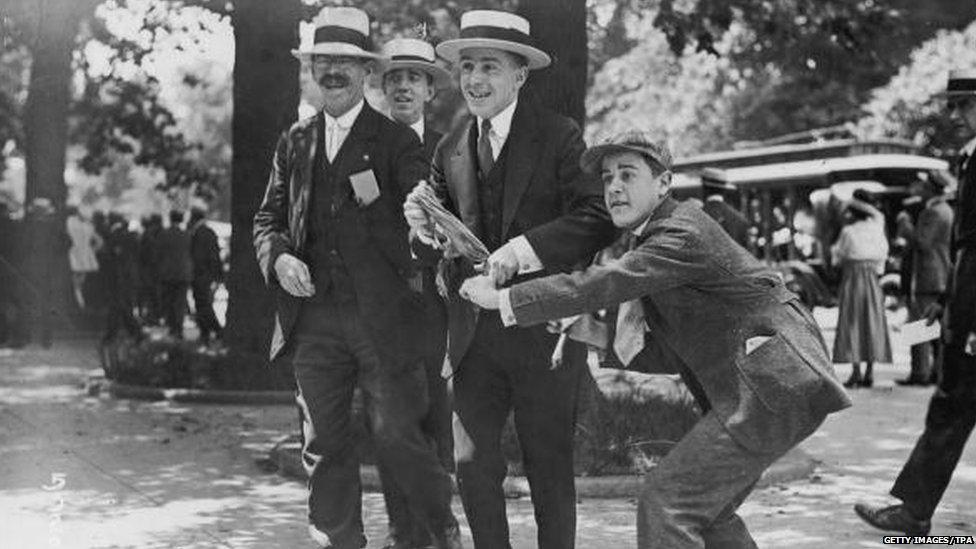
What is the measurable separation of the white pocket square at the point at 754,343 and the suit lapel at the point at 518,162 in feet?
3.70

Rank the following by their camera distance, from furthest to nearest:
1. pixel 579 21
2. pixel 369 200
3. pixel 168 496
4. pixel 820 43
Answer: pixel 820 43
pixel 579 21
pixel 168 496
pixel 369 200

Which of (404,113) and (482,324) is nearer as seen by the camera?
(482,324)

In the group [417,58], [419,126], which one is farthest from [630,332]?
[419,126]

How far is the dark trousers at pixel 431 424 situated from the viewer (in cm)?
662

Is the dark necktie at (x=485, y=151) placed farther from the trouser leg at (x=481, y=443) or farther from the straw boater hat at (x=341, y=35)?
the straw boater hat at (x=341, y=35)

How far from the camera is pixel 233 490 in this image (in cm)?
861

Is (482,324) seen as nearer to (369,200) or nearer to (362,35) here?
(369,200)

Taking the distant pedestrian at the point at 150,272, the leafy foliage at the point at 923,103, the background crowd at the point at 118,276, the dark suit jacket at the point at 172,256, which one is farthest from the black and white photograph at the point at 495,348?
the leafy foliage at the point at 923,103

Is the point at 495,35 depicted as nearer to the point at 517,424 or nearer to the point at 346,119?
the point at 346,119

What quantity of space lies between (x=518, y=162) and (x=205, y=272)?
16.5m

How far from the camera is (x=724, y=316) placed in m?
4.77

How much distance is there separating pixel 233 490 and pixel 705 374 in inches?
176

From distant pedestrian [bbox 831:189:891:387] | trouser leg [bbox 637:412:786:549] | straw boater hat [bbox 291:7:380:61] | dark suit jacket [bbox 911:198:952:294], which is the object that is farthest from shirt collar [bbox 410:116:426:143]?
dark suit jacket [bbox 911:198:952:294]

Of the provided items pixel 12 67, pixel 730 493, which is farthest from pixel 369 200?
pixel 12 67
